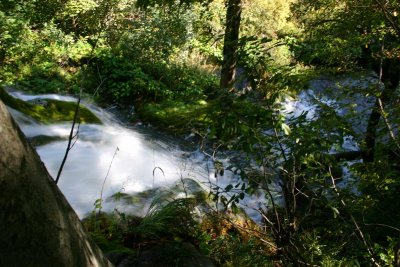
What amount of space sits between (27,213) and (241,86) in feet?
12.4

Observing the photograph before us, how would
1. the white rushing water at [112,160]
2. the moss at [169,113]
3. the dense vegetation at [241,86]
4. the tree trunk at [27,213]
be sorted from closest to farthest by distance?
the tree trunk at [27,213] < the dense vegetation at [241,86] < the white rushing water at [112,160] < the moss at [169,113]

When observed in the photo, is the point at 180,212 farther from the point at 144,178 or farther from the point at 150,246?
the point at 144,178

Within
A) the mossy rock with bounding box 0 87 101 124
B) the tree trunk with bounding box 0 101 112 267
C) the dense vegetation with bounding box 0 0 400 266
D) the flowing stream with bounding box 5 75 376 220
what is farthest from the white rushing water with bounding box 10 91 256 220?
the tree trunk with bounding box 0 101 112 267

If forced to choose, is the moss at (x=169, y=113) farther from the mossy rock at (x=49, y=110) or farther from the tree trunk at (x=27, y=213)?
the tree trunk at (x=27, y=213)

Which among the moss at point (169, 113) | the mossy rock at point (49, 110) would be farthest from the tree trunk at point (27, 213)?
the moss at point (169, 113)

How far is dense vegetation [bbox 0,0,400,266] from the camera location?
298 cm

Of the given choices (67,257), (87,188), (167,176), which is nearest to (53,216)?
(67,257)

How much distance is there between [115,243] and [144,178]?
221 centimetres

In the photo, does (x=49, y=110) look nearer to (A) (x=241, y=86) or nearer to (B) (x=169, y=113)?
(B) (x=169, y=113)

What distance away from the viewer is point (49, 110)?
8125 millimetres

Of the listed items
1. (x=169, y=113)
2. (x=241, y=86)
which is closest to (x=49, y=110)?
(x=169, y=113)

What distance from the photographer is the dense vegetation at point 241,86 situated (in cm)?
298

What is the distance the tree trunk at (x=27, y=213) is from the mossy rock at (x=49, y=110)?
6561 mm

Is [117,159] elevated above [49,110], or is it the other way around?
[49,110]
